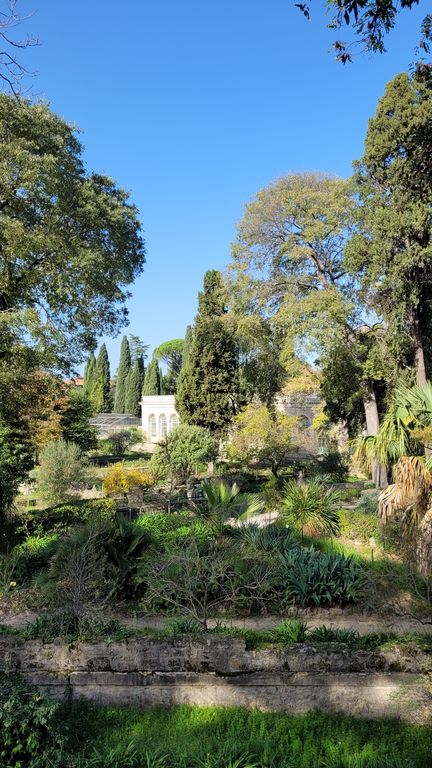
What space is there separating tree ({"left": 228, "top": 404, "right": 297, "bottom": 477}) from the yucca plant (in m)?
10.1

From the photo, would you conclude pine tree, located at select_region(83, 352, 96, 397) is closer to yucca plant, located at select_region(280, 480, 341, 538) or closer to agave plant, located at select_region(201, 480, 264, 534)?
agave plant, located at select_region(201, 480, 264, 534)

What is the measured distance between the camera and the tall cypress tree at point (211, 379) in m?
30.5

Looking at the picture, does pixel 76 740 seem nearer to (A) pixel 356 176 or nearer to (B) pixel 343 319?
(B) pixel 343 319

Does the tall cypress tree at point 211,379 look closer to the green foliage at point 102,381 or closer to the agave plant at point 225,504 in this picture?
the agave plant at point 225,504

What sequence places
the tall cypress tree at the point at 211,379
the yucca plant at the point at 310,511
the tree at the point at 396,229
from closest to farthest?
the yucca plant at the point at 310,511 < the tree at the point at 396,229 < the tall cypress tree at the point at 211,379

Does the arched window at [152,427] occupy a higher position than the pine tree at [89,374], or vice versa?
the pine tree at [89,374]

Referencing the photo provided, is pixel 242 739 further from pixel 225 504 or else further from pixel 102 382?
pixel 102 382

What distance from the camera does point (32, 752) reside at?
422 cm

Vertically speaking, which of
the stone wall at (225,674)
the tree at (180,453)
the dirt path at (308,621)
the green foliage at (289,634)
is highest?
the tree at (180,453)

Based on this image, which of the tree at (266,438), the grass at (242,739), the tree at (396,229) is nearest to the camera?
the grass at (242,739)

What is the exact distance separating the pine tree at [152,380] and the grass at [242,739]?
175 feet

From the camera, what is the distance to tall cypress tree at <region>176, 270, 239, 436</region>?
3055 centimetres

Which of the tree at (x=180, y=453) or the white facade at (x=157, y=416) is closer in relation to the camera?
the tree at (x=180, y=453)

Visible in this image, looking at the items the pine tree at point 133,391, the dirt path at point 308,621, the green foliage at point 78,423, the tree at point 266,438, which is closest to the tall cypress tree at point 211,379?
the green foliage at point 78,423
